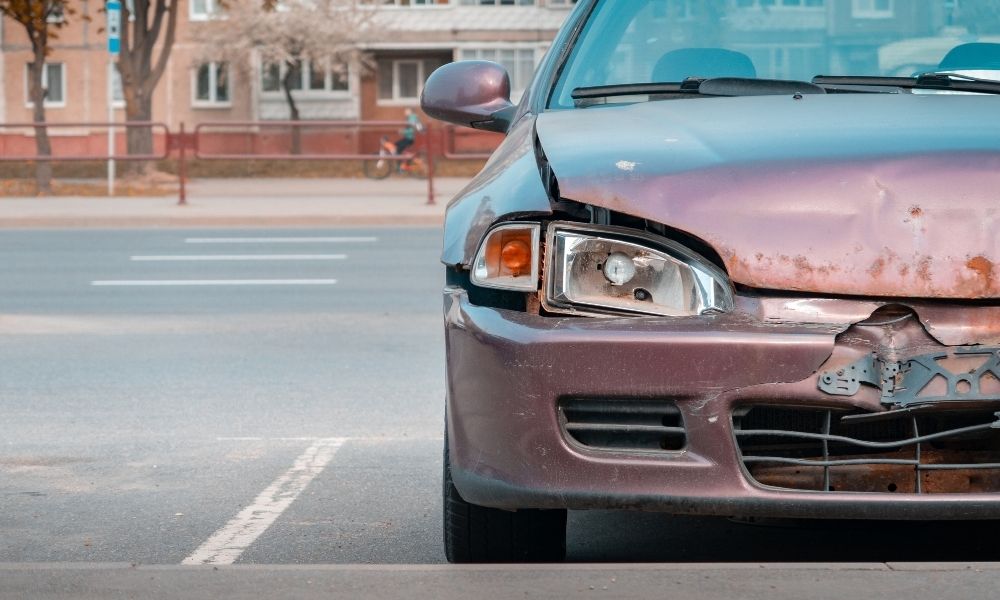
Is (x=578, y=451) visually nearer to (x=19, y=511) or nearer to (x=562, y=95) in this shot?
(x=562, y=95)

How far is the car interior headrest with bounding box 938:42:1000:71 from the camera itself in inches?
172

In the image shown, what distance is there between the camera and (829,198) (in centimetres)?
321

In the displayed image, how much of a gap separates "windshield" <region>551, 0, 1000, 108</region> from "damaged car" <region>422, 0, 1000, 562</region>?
0.91 meters

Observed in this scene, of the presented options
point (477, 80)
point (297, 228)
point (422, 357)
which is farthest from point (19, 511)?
point (297, 228)

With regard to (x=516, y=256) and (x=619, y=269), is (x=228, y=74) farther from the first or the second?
(x=619, y=269)

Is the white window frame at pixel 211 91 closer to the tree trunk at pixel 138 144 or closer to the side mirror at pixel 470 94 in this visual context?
the tree trunk at pixel 138 144

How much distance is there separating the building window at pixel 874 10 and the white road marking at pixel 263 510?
2.33 meters

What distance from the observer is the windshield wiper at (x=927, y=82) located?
4.13 meters

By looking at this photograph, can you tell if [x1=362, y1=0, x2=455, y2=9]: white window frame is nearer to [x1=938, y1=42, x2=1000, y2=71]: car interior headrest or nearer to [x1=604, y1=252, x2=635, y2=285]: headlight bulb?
[x1=938, y1=42, x2=1000, y2=71]: car interior headrest

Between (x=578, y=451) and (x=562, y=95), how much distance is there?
4.46 feet

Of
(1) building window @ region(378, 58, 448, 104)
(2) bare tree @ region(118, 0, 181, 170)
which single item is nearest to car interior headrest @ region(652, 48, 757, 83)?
(2) bare tree @ region(118, 0, 181, 170)

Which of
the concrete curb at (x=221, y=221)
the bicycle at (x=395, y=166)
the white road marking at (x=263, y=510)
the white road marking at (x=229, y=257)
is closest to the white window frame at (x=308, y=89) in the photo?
the bicycle at (x=395, y=166)

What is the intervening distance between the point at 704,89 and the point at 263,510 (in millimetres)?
2105

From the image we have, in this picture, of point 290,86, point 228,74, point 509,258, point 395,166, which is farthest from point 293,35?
point 509,258
